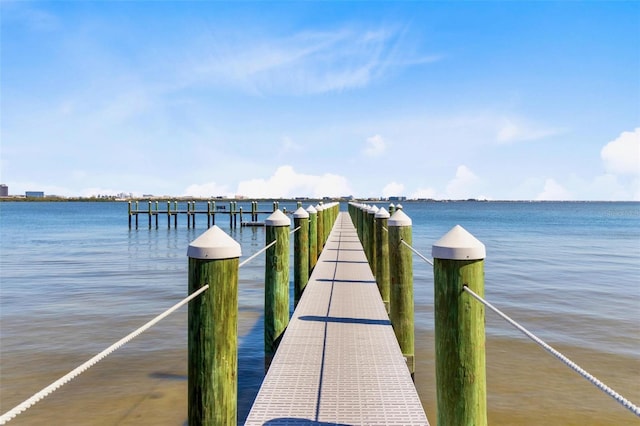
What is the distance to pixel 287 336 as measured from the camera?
5.73 m

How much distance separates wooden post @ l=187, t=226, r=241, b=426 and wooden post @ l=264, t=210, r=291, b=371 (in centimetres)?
293

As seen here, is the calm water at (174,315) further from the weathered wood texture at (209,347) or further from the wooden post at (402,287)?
the weathered wood texture at (209,347)

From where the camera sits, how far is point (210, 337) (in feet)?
9.97

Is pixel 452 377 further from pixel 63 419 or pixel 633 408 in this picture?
pixel 63 419

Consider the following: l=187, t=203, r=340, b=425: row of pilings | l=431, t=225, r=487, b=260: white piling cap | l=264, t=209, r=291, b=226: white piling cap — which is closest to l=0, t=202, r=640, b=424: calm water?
l=264, t=209, r=291, b=226: white piling cap

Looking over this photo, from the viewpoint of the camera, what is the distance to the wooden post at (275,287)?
19.9ft

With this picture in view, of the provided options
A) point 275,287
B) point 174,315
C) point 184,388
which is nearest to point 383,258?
point 275,287

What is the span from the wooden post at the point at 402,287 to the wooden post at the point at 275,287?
152 centimetres

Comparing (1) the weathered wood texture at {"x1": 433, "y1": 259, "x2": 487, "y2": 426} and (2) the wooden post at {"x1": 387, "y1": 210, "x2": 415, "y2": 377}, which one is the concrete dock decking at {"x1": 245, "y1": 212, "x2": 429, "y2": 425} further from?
(1) the weathered wood texture at {"x1": 433, "y1": 259, "x2": 487, "y2": 426}

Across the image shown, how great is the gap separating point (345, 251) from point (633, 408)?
40.8ft

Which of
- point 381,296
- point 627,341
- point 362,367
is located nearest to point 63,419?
point 362,367

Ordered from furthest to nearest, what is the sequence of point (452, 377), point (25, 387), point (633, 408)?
point (25, 387) < point (452, 377) < point (633, 408)

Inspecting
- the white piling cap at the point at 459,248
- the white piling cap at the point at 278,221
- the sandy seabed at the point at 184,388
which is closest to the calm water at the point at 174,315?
the sandy seabed at the point at 184,388

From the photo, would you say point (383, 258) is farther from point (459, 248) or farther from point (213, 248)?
point (213, 248)
